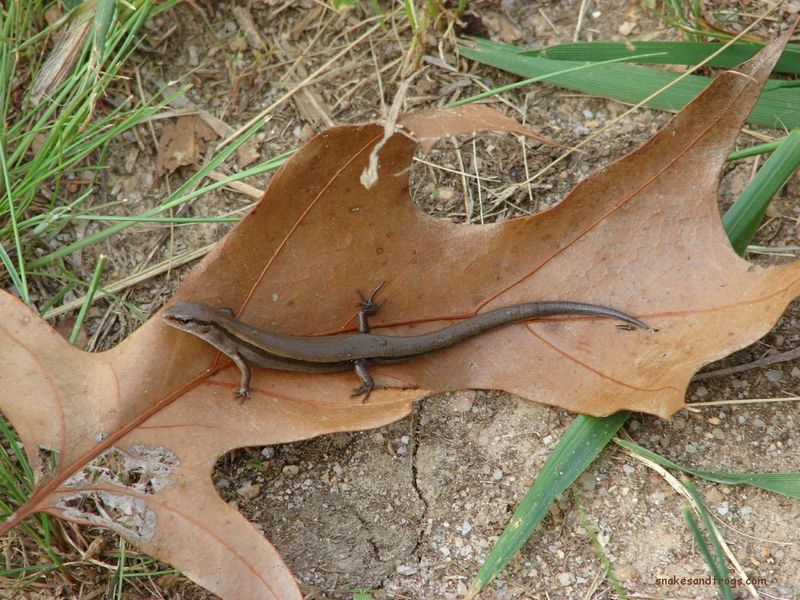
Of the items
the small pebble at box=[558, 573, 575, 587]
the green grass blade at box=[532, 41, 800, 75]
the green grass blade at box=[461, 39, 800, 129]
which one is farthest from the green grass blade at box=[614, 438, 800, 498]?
the green grass blade at box=[532, 41, 800, 75]

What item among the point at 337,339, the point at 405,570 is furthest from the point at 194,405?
the point at 405,570

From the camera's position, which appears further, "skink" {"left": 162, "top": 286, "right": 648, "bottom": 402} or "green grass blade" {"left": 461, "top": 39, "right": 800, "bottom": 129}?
"green grass blade" {"left": 461, "top": 39, "right": 800, "bottom": 129}

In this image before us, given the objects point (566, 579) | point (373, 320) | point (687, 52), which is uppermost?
point (687, 52)

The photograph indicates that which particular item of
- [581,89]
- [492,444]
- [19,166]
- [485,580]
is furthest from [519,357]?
[19,166]

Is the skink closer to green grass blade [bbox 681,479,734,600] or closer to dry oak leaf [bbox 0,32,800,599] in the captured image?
dry oak leaf [bbox 0,32,800,599]

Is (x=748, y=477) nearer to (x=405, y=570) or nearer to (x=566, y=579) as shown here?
(x=566, y=579)

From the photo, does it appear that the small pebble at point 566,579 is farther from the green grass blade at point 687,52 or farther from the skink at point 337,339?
the green grass blade at point 687,52

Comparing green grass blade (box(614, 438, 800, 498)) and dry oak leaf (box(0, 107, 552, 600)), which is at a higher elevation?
dry oak leaf (box(0, 107, 552, 600))
